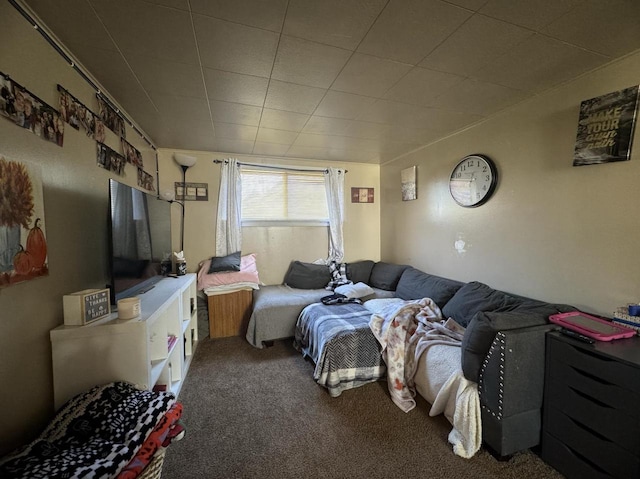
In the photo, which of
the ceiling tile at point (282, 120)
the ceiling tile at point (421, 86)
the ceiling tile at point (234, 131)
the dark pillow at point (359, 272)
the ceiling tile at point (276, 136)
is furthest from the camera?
the dark pillow at point (359, 272)

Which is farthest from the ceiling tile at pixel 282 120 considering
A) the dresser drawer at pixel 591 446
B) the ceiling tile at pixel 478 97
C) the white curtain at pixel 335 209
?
the dresser drawer at pixel 591 446

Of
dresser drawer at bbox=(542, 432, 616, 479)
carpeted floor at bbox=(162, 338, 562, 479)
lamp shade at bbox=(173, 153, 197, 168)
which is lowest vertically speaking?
carpeted floor at bbox=(162, 338, 562, 479)

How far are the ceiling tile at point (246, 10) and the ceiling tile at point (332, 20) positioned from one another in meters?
0.05

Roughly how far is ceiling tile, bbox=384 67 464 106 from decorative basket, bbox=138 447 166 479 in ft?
7.72

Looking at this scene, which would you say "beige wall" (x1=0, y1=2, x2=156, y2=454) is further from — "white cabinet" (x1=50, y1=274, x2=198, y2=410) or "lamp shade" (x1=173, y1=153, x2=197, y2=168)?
"lamp shade" (x1=173, y1=153, x2=197, y2=168)

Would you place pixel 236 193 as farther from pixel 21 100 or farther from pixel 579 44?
pixel 579 44

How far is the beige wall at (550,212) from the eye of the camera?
1499 mm

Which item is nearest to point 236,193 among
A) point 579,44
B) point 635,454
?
point 579,44

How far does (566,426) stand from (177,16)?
8.96 feet

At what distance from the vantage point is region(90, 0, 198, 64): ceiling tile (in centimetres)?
113

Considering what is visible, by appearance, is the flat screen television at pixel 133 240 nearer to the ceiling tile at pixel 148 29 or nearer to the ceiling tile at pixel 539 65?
the ceiling tile at pixel 148 29

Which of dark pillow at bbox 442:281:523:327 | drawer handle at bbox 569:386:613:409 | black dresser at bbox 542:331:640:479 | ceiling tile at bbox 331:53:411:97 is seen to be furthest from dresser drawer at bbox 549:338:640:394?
ceiling tile at bbox 331:53:411:97

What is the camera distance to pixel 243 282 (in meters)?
3.04

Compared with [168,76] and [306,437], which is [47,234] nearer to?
[168,76]
